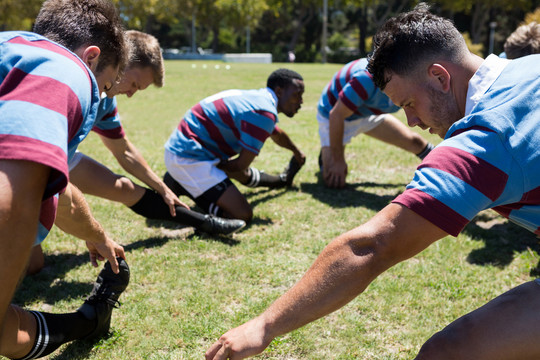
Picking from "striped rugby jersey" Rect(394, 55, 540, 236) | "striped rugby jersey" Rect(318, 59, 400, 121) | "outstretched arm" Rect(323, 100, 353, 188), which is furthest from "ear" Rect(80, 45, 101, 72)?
"outstretched arm" Rect(323, 100, 353, 188)

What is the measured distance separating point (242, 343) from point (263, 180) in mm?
3943

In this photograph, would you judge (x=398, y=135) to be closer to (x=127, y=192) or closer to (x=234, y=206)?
(x=234, y=206)

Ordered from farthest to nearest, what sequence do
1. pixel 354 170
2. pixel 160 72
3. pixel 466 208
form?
pixel 354 170
pixel 160 72
pixel 466 208

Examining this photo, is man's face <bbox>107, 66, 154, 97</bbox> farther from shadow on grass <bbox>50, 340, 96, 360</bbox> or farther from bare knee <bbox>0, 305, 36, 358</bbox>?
bare knee <bbox>0, 305, 36, 358</bbox>

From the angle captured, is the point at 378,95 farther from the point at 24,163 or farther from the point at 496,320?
the point at 24,163

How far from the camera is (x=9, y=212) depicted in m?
1.27

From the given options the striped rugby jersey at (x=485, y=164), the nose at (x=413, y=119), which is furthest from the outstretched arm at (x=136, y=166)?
the striped rugby jersey at (x=485, y=164)

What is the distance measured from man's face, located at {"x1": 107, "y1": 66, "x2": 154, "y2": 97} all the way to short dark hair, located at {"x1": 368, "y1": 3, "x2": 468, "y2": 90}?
2412 mm

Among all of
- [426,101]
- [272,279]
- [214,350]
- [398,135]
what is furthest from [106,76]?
[398,135]

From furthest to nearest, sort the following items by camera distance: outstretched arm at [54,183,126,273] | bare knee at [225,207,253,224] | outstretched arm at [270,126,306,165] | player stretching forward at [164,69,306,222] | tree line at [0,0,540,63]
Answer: tree line at [0,0,540,63]
outstretched arm at [270,126,306,165]
player stretching forward at [164,69,306,222]
bare knee at [225,207,253,224]
outstretched arm at [54,183,126,273]

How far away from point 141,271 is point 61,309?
0.62 meters

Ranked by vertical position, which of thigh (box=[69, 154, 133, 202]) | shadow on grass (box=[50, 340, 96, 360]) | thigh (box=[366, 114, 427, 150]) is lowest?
thigh (box=[366, 114, 427, 150])

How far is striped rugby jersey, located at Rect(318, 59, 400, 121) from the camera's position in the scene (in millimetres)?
5340

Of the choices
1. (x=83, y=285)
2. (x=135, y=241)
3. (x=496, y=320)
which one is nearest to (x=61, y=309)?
(x=83, y=285)
